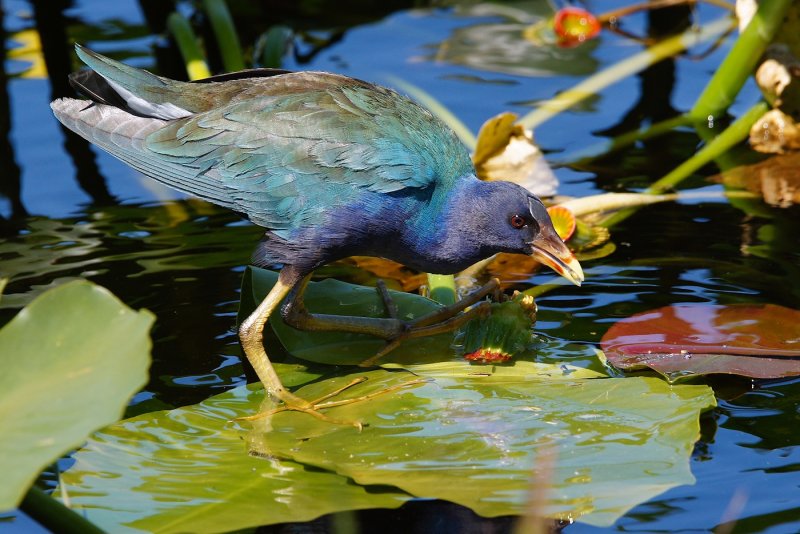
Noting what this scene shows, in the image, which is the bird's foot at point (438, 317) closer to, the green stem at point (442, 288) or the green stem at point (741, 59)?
the green stem at point (442, 288)

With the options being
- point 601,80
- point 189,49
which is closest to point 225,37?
point 189,49

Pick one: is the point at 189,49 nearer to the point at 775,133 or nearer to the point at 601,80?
the point at 601,80

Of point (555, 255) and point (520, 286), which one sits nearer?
point (555, 255)

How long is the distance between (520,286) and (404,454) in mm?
1157

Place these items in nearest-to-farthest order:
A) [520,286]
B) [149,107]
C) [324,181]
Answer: [324,181] < [149,107] < [520,286]

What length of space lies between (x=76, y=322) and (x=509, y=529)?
0.97 m

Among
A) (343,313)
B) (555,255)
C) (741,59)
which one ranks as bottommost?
(343,313)

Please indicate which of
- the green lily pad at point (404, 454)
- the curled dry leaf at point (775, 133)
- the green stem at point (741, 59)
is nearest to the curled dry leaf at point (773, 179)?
the curled dry leaf at point (775, 133)

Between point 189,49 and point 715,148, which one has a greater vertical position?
point 189,49

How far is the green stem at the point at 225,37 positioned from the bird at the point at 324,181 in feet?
5.00

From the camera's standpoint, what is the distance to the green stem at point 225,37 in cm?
457

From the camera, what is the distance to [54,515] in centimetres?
177

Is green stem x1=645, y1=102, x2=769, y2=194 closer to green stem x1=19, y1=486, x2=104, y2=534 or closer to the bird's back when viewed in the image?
the bird's back

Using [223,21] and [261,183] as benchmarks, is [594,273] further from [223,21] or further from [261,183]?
[223,21]
